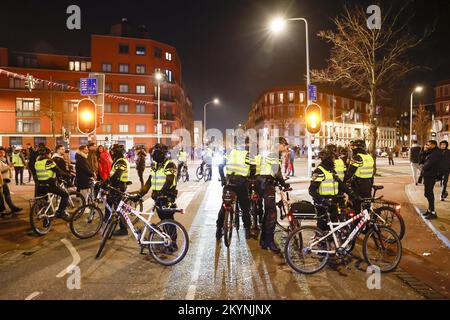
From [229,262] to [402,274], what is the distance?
269 centimetres

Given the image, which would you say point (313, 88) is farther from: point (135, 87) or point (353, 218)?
point (135, 87)

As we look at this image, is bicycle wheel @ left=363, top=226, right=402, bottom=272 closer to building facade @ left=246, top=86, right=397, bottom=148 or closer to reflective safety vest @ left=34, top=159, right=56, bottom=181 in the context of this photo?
reflective safety vest @ left=34, top=159, right=56, bottom=181

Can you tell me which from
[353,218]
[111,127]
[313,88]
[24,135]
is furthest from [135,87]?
[353,218]

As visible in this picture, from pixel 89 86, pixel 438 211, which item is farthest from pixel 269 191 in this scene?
pixel 89 86

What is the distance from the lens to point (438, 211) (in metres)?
10.4

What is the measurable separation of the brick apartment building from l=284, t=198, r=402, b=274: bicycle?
5063 centimetres

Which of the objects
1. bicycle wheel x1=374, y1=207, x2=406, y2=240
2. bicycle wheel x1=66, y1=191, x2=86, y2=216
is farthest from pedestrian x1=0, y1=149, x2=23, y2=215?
bicycle wheel x1=374, y1=207, x2=406, y2=240

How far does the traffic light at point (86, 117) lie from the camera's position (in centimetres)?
1055

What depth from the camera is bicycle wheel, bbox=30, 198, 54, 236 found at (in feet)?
26.7

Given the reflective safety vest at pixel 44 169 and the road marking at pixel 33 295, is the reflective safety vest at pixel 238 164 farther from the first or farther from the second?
the reflective safety vest at pixel 44 169

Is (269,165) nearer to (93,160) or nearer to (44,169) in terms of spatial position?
(44,169)

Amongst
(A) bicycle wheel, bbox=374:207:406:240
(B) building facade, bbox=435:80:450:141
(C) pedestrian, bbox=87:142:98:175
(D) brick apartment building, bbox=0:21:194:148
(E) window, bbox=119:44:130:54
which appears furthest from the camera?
(B) building facade, bbox=435:80:450:141

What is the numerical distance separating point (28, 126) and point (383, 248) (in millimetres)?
59165

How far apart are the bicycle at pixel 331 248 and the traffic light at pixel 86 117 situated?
7193 millimetres
